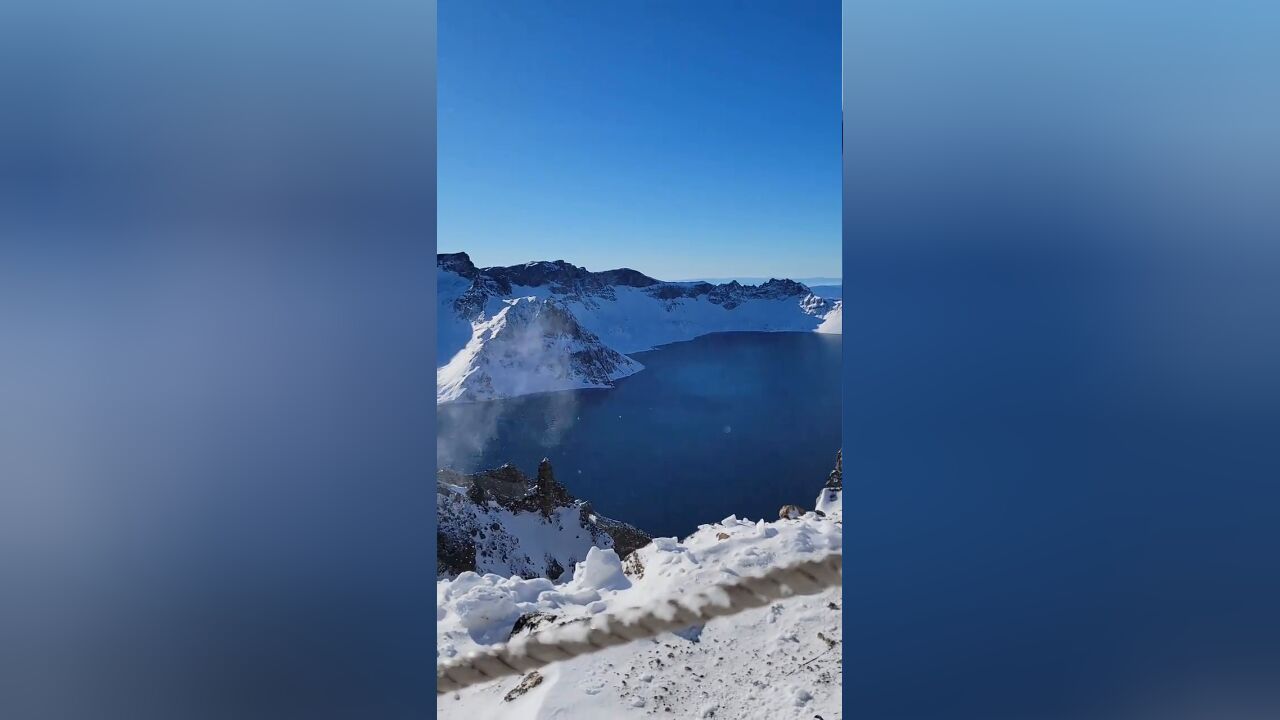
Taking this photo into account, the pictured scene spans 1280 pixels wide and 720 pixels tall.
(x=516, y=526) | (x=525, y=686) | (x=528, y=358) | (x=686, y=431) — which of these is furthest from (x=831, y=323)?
(x=525, y=686)

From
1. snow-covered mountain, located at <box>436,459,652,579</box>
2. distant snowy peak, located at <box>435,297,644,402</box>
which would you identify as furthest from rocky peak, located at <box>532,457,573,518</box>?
distant snowy peak, located at <box>435,297,644,402</box>

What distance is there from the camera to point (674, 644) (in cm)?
174

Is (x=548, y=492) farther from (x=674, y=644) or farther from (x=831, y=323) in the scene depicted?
(x=831, y=323)

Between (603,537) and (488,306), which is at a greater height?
(488,306)

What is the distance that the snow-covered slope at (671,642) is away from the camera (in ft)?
5.01
